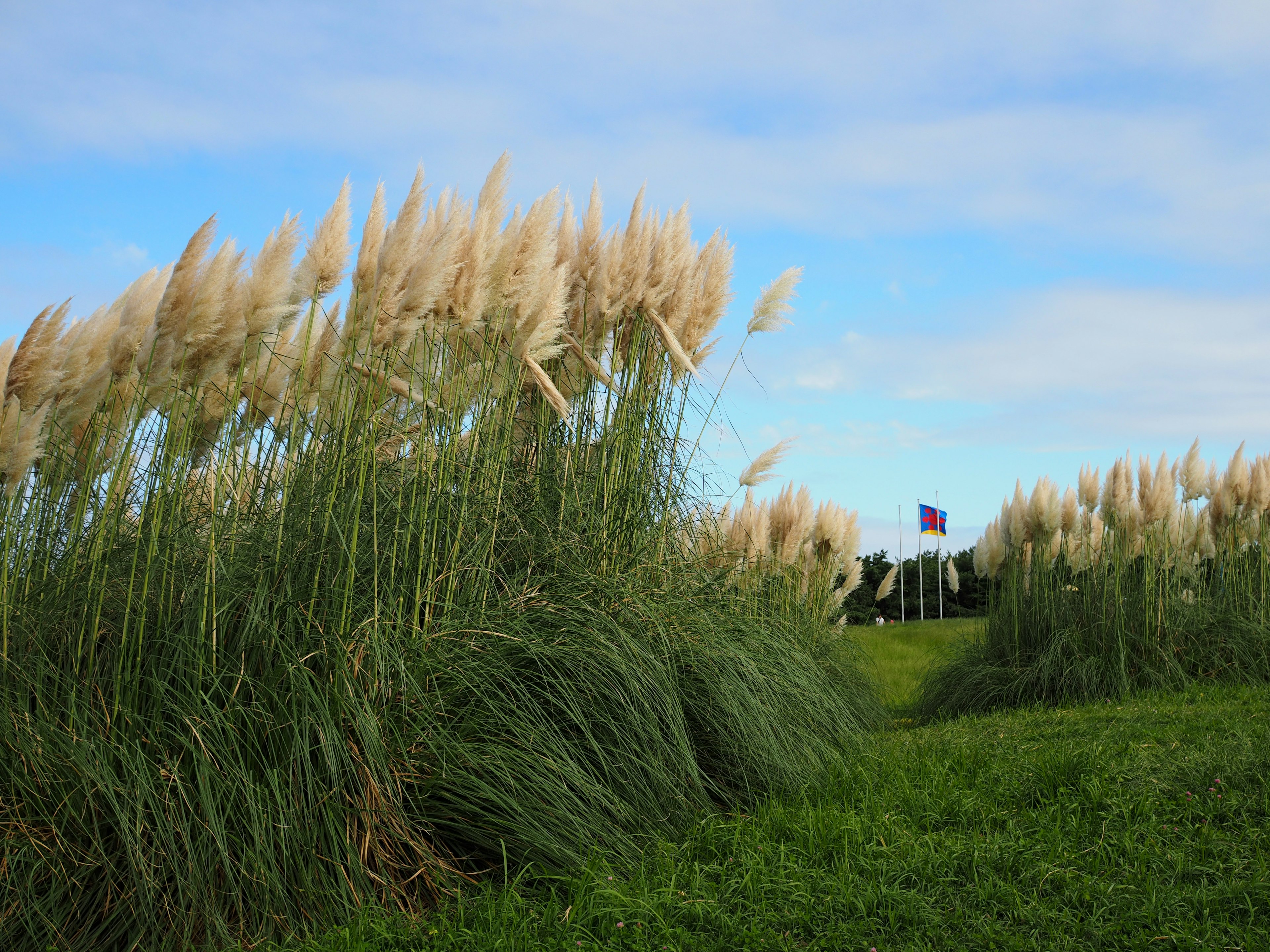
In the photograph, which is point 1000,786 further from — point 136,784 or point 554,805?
point 136,784

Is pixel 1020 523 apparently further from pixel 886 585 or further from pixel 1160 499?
pixel 886 585

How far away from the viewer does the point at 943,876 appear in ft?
9.23

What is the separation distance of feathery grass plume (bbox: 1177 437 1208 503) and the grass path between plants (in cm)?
435

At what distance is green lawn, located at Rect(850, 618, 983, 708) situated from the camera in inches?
312

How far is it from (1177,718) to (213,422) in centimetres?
492

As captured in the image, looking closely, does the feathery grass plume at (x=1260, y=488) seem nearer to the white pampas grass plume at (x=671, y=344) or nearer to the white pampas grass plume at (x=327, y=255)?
the white pampas grass plume at (x=671, y=344)

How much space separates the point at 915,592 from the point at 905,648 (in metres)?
18.4

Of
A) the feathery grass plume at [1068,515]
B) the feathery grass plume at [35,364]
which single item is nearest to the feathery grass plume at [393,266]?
the feathery grass plume at [35,364]

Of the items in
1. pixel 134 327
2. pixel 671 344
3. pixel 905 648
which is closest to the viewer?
pixel 134 327

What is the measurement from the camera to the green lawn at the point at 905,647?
793cm

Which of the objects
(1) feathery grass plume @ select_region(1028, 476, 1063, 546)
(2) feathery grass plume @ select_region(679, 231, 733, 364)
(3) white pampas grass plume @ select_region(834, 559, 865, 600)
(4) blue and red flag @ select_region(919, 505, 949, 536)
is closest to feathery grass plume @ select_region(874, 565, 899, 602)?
(3) white pampas grass plume @ select_region(834, 559, 865, 600)

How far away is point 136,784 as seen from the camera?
2590mm

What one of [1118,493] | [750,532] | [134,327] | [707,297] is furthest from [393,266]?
[1118,493]

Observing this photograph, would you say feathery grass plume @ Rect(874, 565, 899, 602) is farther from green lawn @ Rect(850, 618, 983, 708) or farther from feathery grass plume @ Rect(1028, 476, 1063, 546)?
feathery grass plume @ Rect(1028, 476, 1063, 546)
